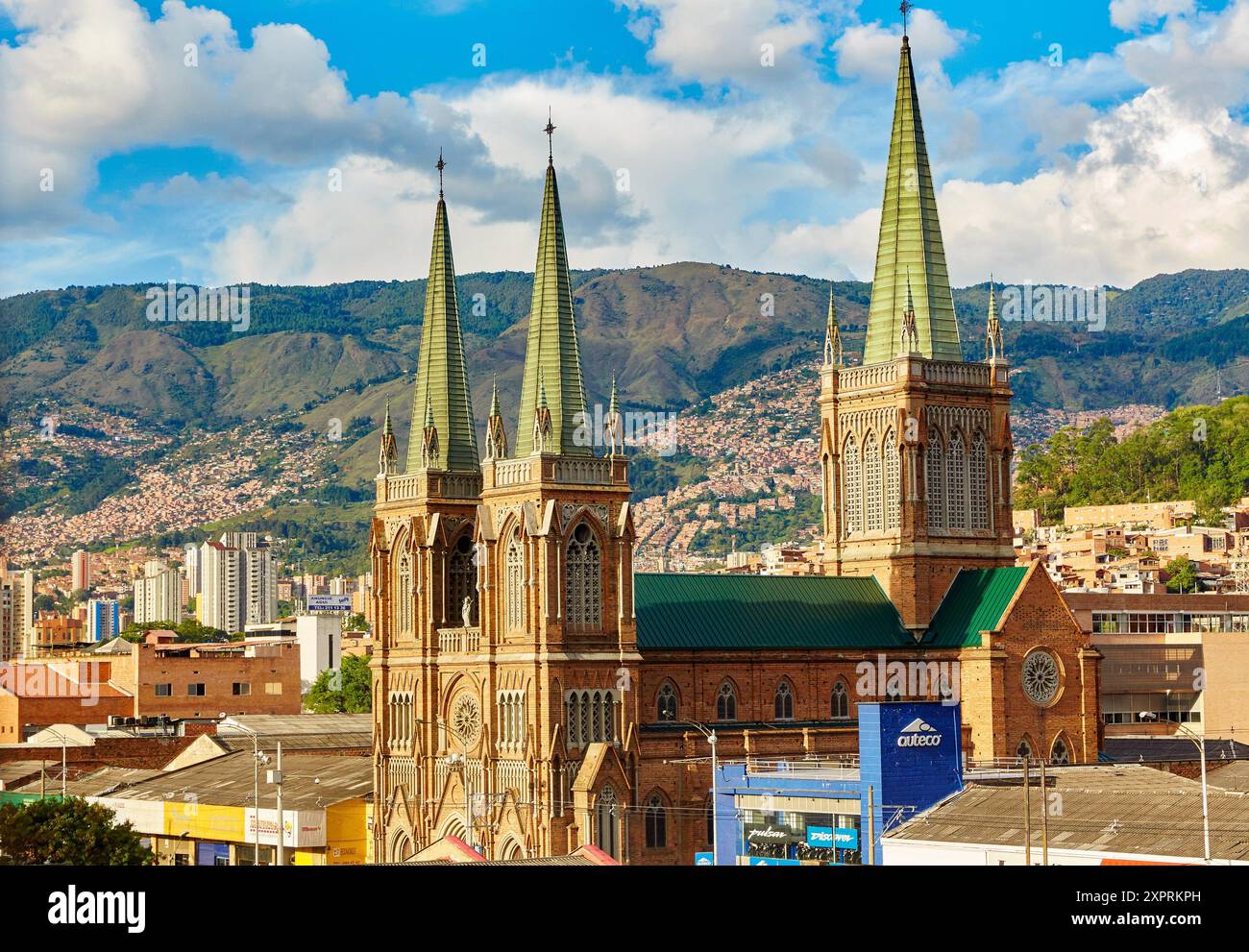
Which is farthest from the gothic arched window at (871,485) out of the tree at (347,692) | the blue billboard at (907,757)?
the tree at (347,692)

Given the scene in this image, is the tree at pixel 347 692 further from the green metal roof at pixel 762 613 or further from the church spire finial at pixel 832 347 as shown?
the green metal roof at pixel 762 613

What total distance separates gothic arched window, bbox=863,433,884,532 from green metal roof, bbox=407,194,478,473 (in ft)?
66.6

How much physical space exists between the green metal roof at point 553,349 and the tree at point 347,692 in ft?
308

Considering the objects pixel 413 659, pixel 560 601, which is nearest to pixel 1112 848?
pixel 560 601

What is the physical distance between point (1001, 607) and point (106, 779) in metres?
55.5

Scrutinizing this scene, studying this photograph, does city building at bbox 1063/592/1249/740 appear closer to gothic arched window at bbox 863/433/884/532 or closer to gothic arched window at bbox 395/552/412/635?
Answer: gothic arched window at bbox 863/433/884/532

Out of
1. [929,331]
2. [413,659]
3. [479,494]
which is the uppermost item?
[929,331]

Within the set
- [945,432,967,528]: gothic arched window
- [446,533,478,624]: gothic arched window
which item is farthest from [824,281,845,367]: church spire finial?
[446,533,478,624]: gothic arched window

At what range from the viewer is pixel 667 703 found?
9400cm

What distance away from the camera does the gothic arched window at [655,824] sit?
88562 millimetres

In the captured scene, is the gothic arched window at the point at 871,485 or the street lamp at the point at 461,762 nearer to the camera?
the street lamp at the point at 461,762

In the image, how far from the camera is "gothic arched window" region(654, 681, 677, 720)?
9369 centimetres

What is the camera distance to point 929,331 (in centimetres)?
10556
